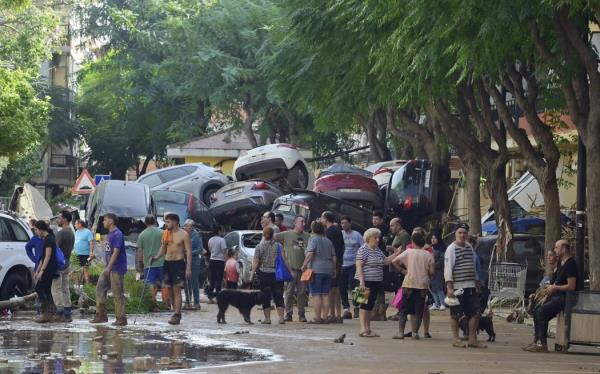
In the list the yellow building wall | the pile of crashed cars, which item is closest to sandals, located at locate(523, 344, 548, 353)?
the pile of crashed cars

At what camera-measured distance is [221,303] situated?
898 inches

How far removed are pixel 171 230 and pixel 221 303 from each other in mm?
1385

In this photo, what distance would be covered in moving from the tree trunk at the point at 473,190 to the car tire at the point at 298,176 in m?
10.8

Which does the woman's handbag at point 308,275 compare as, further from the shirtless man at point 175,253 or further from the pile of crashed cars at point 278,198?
the pile of crashed cars at point 278,198

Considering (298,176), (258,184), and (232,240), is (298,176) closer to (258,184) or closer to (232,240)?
(258,184)

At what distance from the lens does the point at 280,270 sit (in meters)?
23.3

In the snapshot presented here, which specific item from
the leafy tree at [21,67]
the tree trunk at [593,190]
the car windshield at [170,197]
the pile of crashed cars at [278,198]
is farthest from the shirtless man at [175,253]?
the car windshield at [170,197]

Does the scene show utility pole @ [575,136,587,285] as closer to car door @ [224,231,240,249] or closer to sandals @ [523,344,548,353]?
sandals @ [523,344,548,353]

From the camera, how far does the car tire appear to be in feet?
144

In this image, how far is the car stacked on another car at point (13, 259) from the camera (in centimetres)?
2425

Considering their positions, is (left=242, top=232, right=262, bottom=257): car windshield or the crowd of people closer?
the crowd of people

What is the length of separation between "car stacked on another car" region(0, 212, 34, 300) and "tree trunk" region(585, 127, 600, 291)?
951 cm

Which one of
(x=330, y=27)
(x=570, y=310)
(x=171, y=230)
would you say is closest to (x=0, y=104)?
(x=330, y=27)

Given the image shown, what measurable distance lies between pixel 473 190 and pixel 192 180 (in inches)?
560
